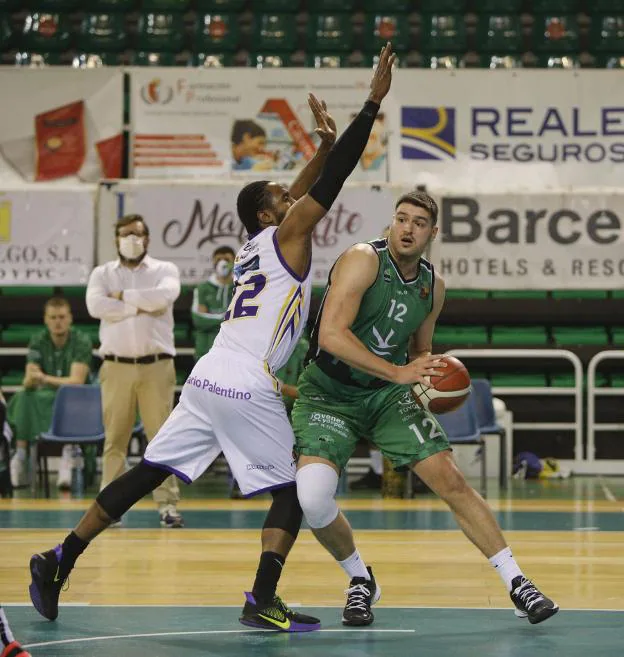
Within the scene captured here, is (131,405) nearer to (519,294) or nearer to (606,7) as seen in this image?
(519,294)

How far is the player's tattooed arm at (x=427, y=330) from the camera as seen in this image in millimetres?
5609

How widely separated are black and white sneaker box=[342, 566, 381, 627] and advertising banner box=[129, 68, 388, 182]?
28.4 feet

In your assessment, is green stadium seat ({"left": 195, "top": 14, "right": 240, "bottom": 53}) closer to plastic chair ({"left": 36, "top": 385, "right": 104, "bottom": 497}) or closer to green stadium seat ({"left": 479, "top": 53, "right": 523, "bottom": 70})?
green stadium seat ({"left": 479, "top": 53, "right": 523, "bottom": 70})

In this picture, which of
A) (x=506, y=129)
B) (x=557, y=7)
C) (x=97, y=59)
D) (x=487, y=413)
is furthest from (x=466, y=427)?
(x=97, y=59)

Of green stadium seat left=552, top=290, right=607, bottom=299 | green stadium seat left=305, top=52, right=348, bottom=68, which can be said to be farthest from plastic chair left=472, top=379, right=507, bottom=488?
green stadium seat left=305, top=52, right=348, bottom=68

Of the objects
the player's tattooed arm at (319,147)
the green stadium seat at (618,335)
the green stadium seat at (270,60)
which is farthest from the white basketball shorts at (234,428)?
the green stadium seat at (270,60)

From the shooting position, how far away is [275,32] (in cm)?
1612

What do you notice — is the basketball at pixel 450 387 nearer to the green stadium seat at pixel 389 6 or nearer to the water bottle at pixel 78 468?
Result: the water bottle at pixel 78 468

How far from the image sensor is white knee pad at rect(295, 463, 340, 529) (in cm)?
520

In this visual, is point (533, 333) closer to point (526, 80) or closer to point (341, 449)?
point (526, 80)

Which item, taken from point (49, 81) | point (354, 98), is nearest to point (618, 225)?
point (354, 98)

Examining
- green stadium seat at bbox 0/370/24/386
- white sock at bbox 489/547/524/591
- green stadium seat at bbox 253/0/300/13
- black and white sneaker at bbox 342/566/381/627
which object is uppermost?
green stadium seat at bbox 253/0/300/13

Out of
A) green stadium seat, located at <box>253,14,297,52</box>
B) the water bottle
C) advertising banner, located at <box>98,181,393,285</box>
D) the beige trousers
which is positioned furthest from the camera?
green stadium seat, located at <box>253,14,297,52</box>

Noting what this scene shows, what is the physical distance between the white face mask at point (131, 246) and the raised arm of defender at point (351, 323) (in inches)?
150
